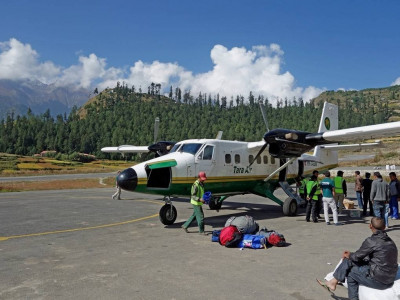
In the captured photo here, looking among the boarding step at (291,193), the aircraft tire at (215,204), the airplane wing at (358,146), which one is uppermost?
the airplane wing at (358,146)

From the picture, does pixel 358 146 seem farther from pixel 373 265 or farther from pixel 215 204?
pixel 373 265

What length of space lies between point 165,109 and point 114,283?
192 meters

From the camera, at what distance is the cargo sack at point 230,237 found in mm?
9390

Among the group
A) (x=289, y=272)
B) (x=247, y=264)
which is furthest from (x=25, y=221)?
(x=289, y=272)

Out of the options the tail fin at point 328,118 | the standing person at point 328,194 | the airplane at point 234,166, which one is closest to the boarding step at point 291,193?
the airplane at point 234,166

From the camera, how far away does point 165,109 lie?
642ft

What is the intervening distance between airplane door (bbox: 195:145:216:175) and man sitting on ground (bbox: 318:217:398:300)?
29.3 ft

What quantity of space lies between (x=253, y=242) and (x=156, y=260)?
9.04 feet

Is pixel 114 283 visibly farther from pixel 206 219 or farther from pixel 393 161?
pixel 393 161

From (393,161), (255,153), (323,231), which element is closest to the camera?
(323,231)

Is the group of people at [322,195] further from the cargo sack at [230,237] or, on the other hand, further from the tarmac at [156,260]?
the cargo sack at [230,237]

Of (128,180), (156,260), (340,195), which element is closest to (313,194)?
(340,195)

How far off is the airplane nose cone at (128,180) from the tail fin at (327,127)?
12.6 meters

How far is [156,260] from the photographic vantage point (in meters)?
8.15
